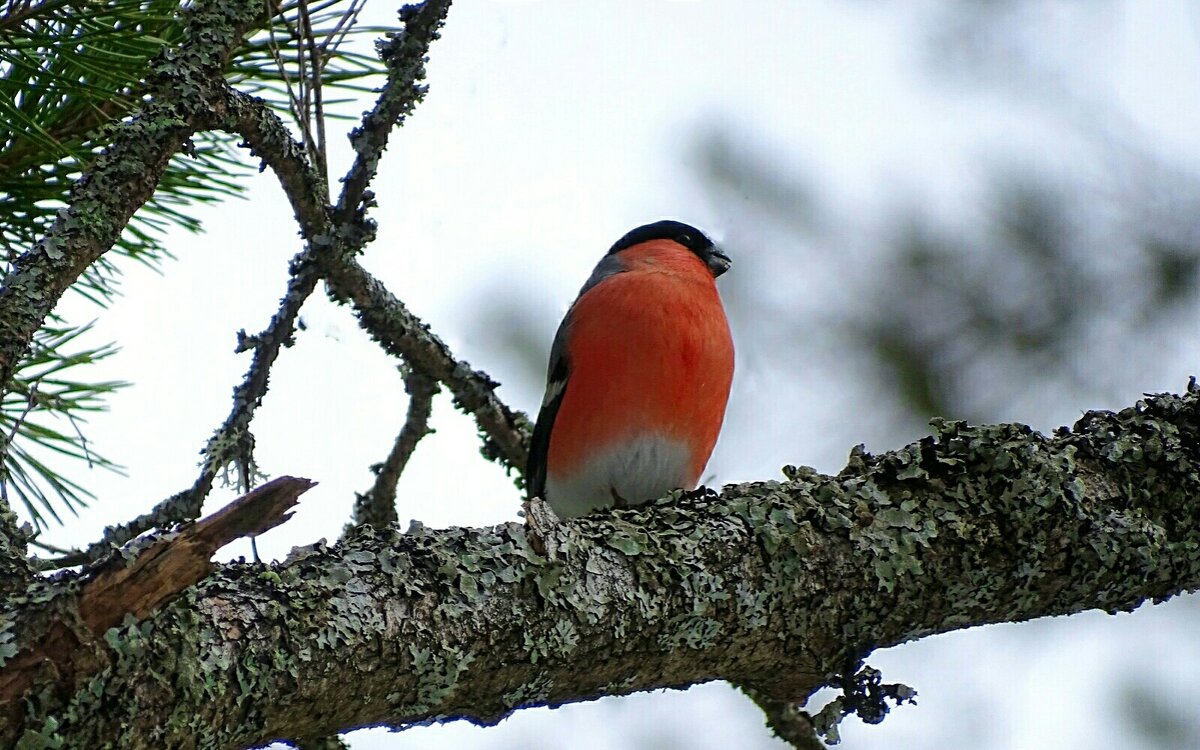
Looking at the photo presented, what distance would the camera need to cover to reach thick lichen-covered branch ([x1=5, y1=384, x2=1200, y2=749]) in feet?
5.81

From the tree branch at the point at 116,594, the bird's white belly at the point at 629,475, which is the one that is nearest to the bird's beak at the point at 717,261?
the bird's white belly at the point at 629,475

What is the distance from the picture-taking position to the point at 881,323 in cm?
346

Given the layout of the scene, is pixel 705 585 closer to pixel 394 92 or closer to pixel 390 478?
pixel 394 92

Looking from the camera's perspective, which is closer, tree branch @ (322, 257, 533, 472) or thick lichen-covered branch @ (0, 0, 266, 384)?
thick lichen-covered branch @ (0, 0, 266, 384)

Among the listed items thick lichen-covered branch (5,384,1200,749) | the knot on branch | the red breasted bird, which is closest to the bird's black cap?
the red breasted bird

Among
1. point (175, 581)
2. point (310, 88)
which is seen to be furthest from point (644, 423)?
point (175, 581)

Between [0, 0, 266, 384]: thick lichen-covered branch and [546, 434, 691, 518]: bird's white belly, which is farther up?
[546, 434, 691, 518]: bird's white belly

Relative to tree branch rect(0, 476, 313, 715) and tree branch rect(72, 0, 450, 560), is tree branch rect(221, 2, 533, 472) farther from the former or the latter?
tree branch rect(0, 476, 313, 715)

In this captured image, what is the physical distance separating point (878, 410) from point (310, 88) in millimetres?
1703

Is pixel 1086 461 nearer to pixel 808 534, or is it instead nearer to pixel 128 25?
pixel 808 534

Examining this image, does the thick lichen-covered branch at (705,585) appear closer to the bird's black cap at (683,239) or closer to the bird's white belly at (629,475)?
the bird's white belly at (629,475)

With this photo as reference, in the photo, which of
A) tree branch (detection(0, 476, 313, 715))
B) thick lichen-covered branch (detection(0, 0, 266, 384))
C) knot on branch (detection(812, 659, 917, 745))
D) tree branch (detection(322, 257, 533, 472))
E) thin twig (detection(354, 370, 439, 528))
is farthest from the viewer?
thin twig (detection(354, 370, 439, 528))

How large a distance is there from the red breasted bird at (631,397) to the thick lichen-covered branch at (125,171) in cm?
150

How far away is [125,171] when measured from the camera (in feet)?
7.59
